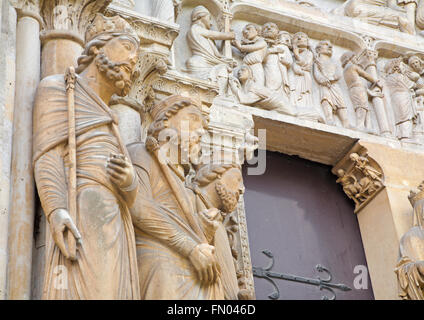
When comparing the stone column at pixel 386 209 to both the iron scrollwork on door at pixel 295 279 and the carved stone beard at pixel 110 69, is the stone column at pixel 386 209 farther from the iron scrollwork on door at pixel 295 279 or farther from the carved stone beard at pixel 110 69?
the carved stone beard at pixel 110 69

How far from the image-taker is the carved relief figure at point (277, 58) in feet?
24.5

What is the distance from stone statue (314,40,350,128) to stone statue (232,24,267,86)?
575 mm

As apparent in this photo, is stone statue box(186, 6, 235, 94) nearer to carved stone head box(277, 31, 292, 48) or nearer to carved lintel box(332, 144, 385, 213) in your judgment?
carved stone head box(277, 31, 292, 48)

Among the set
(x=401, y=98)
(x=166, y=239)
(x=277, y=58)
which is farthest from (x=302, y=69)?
(x=166, y=239)

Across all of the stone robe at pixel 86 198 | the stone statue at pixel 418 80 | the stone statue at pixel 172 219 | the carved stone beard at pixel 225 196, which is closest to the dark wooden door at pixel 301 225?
the stone statue at pixel 418 80

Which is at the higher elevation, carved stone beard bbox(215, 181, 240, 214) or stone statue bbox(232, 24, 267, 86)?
stone statue bbox(232, 24, 267, 86)

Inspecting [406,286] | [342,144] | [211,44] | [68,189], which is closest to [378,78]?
[342,144]

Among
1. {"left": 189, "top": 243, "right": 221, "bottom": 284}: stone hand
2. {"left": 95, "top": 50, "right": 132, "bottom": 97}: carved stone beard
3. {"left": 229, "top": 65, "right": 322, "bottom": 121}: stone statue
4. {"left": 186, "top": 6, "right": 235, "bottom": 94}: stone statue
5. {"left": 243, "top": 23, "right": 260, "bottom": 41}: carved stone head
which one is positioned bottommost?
{"left": 189, "top": 243, "right": 221, "bottom": 284}: stone hand

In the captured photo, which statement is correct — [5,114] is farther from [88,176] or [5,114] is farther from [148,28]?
[148,28]

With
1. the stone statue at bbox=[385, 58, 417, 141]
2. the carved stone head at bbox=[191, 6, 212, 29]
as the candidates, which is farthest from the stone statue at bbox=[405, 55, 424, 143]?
the carved stone head at bbox=[191, 6, 212, 29]

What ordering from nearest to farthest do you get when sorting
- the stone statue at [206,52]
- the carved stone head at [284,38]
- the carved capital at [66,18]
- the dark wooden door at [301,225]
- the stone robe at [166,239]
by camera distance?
the stone robe at [166,239] < the carved capital at [66,18] < the dark wooden door at [301,225] < the stone statue at [206,52] < the carved stone head at [284,38]

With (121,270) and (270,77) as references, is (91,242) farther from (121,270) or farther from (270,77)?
(270,77)

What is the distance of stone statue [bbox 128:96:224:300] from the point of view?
4.53m
